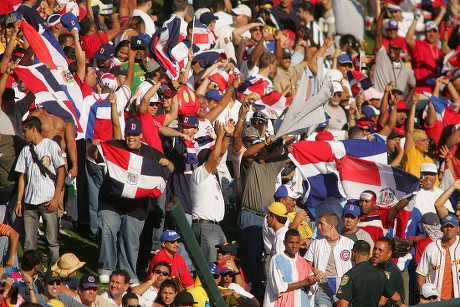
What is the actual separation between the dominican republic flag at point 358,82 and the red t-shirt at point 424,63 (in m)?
2.40

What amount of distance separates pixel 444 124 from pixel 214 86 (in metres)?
4.48

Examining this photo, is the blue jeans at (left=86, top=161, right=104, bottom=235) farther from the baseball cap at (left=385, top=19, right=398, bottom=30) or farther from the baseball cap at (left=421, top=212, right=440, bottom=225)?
the baseball cap at (left=385, top=19, right=398, bottom=30)

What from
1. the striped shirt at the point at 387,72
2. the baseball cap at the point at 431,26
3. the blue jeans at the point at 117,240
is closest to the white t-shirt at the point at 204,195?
the blue jeans at the point at 117,240

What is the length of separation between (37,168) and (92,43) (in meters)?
3.56

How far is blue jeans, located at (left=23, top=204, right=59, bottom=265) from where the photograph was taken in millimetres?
12992

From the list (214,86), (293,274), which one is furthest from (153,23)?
(293,274)

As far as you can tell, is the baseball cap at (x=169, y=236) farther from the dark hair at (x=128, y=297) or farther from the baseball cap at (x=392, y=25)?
the baseball cap at (x=392, y=25)

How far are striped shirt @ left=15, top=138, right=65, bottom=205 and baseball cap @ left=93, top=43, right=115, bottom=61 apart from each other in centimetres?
231

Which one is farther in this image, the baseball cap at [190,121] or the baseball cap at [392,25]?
the baseball cap at [392,25]

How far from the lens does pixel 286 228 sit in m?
13.4

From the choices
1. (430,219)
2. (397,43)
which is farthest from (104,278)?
(397,43)

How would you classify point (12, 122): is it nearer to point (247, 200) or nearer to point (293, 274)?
point (247, 200)

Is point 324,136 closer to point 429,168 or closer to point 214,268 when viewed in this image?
point 429,168

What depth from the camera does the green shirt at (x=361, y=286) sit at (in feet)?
39.2
